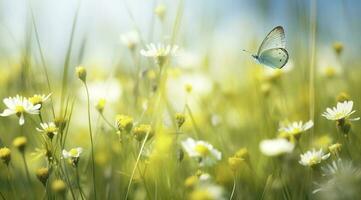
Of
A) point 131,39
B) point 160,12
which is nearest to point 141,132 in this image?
point 160,12

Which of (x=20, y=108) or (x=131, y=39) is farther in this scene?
(x=131, y=39)

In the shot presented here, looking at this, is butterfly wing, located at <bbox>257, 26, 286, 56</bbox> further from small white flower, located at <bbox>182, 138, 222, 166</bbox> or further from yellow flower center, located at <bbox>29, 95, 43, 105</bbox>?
yellow flower center, located at <bbox>29, 95, 43, 105</bbox>

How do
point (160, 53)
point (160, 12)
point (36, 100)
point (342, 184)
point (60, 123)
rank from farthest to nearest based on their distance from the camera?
point (160, 12) < point (160, 53) < point (36, 100) < point (60, 123) < point (342, 184)

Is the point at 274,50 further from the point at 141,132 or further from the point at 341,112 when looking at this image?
the point at 141,132

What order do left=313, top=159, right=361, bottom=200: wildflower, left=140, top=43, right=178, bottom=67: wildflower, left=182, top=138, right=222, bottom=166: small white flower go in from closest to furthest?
left=313, top=159, right=361, bottom=200: wildflower < left=182, top=138, right=222, bottom=166: small white flower < left=140, top=43, right=178, bottom=67: wildflower

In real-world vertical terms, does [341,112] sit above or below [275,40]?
below

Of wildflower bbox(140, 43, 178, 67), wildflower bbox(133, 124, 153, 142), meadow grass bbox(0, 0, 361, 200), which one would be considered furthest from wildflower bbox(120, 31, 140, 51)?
wildflower bbox(133, 124, 153, 142)

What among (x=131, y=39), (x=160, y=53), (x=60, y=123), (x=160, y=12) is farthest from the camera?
(x=131, y=39)

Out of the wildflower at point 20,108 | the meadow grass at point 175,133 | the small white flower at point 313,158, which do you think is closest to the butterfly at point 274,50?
the meadow grass at point 175,133
